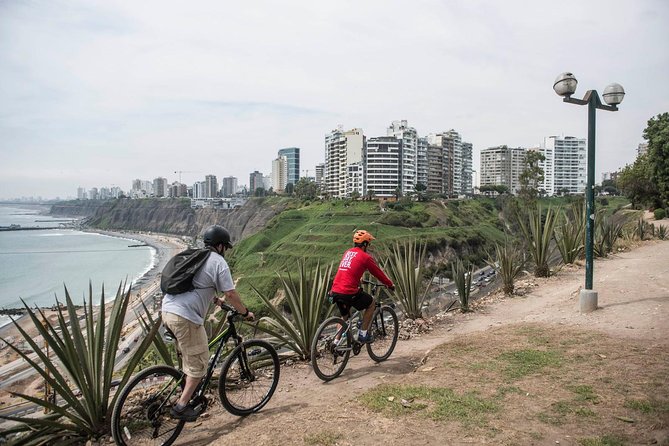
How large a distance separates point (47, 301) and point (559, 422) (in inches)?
2898

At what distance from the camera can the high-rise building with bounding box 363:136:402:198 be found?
107m

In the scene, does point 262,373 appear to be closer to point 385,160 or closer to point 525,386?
point 525,386

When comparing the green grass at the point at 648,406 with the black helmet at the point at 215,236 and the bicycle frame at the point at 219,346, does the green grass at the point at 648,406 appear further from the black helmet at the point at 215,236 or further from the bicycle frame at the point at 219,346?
the black helmet at the point at 215,236

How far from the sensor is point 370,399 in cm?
416

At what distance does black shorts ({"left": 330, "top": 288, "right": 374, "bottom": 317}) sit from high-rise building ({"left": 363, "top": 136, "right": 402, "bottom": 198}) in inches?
3969

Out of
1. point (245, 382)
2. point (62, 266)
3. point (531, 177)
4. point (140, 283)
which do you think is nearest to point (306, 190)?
point (140, 283)

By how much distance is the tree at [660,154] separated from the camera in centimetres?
3416

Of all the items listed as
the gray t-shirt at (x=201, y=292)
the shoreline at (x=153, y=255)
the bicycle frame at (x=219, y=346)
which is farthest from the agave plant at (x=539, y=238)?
the shoreline at (x=153, y=255)

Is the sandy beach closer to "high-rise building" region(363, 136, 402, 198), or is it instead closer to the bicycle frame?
the bicycle frame

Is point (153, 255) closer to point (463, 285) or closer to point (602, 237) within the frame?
point (602, 237)

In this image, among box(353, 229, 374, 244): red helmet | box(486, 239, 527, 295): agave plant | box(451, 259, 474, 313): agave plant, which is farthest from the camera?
box(486, 239, 527, 295): agave plant

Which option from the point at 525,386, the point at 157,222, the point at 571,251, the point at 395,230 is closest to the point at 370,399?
the point at 525,386

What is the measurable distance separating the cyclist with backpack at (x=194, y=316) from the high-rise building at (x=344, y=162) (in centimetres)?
10597

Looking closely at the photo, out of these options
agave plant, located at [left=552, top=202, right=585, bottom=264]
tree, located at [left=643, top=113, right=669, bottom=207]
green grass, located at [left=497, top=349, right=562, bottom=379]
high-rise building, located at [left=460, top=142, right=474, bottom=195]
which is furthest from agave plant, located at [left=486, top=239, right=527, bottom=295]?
high-rise building, located at [left=460, top=142, right=474, bottom=195]
